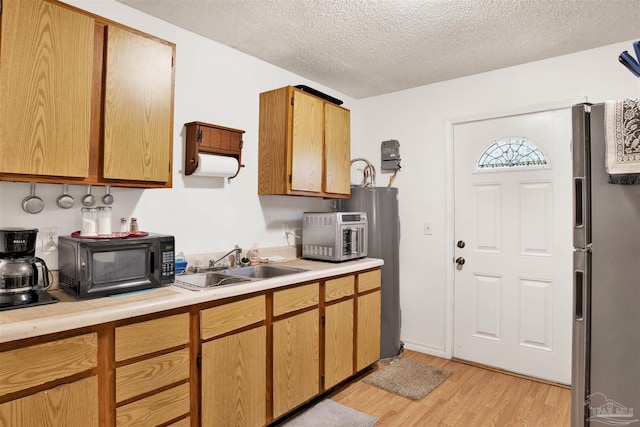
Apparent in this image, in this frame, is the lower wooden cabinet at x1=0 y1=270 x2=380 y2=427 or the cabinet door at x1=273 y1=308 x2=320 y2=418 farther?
the cabinet door at x1=273 y1=308 x2=320 y2=418

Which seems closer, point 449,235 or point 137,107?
point 137,107

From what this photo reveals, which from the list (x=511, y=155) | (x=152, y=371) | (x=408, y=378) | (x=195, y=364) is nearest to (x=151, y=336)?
(x=152, y=371)

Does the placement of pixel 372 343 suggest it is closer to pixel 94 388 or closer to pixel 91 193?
pixel 94 388

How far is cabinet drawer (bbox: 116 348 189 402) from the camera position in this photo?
1.55 metres

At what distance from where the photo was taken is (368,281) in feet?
9.84

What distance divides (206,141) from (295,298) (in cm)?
116

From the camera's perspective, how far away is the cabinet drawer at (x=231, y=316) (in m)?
1.85

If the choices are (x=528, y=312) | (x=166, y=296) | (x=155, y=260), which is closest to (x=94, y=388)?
(x=166, y=296)

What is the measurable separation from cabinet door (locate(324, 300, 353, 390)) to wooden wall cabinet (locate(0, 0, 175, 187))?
1.42 metres

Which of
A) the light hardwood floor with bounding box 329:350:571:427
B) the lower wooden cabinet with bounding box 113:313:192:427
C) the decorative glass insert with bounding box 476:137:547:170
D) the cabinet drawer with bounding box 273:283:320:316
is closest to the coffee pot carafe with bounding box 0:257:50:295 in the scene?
the lower wooden cabinet with bounding box 113:313:192:427

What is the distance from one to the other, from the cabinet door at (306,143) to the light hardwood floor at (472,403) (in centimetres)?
158

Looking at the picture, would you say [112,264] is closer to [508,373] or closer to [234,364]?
[234,364]

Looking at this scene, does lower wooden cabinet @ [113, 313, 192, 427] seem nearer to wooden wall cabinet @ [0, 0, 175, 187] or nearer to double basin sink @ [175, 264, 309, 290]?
double basin sink @ [175, 264, 309, 290]

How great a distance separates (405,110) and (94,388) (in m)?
3.25
